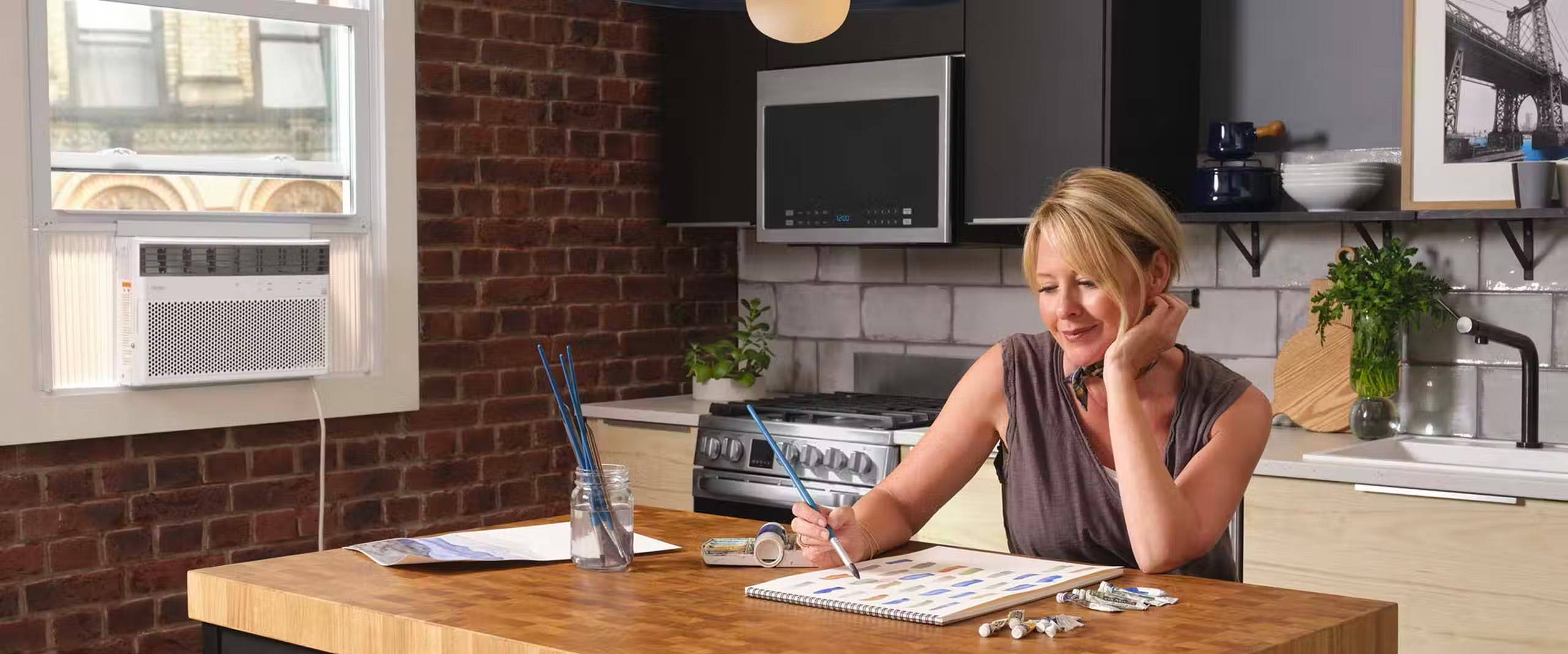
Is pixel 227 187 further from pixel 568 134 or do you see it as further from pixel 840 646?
pixel 840 646

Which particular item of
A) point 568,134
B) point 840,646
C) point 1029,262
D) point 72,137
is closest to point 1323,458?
point 1029,262

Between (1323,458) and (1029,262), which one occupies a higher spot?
(1029,262)

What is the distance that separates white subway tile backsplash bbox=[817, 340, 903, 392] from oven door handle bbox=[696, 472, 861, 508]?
76 cm

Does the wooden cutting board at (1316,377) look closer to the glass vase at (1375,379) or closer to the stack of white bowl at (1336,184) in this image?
the glass vase at (1375,379)

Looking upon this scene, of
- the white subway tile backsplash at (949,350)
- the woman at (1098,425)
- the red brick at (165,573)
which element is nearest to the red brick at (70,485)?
the red brick at (165,573)

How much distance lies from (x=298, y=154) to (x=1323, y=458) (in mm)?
2556

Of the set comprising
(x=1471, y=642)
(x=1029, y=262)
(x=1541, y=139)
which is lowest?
(x=1471, y=642)

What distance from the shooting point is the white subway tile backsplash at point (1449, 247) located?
3639 mm

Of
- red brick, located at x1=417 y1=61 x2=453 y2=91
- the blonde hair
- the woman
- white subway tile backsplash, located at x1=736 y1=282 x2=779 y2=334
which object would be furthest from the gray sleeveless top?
white subway tile backsplash, located at x1=736 y1=282 x2=779 y2=334

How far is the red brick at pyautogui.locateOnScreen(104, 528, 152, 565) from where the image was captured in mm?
3635

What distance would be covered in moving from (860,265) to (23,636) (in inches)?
98.3

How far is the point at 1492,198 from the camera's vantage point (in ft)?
11.4

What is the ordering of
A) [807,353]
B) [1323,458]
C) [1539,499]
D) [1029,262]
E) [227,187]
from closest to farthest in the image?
[1029,262], [1539,499], [1323,458], [227,187], [807,353]

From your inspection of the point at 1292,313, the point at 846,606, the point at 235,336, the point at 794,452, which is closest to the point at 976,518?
the point at 794,452
